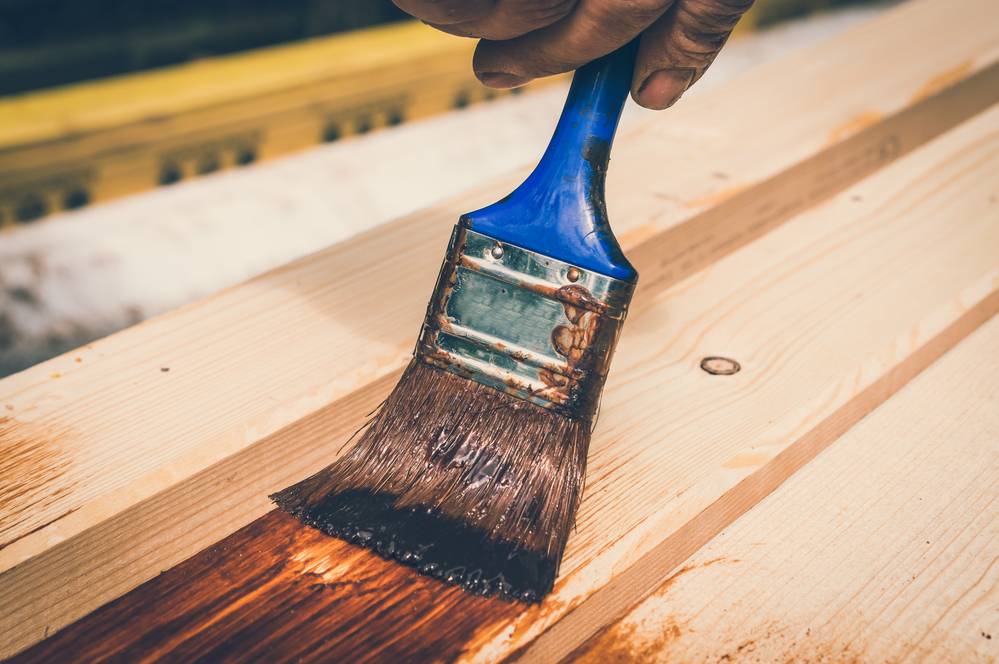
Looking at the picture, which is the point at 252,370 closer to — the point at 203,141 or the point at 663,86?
the point at 663,86

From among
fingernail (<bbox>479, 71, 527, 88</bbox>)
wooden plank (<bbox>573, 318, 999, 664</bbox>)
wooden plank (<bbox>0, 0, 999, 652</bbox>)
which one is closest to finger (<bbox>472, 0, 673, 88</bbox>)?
fingernail (<bbox>479, 71, 527, 88</bbox>)

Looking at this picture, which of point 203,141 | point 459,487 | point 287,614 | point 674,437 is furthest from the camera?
point 203,141

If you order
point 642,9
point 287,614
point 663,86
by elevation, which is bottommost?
point 287,614

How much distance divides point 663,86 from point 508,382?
0.41 meters

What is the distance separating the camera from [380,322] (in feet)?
4.42

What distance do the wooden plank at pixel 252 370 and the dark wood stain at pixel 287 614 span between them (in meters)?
0.05

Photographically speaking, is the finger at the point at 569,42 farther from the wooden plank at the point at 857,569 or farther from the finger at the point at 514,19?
the wooden plank at the point at 857,569

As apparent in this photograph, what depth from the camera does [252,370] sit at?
1.23 m

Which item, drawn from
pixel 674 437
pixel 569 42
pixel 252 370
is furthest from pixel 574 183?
pixel 252 370

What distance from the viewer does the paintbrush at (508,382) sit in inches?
39.9

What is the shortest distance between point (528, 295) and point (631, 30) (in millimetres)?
316

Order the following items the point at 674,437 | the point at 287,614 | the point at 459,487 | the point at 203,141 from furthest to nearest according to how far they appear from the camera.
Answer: the point at 203,141 < the point at 674,437 < the point at 459,487 < the point at 287,614

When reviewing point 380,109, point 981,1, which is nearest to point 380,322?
point 981,1

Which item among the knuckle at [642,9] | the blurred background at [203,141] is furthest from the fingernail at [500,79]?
the blurred background at [203,141]
